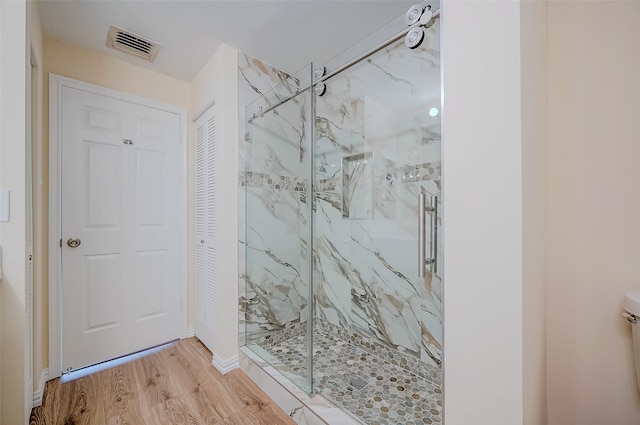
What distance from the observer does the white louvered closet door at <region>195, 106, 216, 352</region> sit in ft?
6.93

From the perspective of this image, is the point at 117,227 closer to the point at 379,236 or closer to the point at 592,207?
the point at 379,236

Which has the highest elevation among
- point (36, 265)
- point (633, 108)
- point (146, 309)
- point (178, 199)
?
point (633, 108)

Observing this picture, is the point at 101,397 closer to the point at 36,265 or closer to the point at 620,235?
the point at 36,265

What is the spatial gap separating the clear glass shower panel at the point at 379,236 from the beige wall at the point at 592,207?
0.51 metres

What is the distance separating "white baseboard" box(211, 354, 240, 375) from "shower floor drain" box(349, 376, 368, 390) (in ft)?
2.86

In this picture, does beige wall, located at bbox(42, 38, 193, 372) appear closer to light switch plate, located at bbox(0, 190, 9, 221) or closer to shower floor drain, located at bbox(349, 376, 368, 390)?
light switch plate, located at bbox(0, 190, 9, 221)

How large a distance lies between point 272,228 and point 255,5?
1508mm

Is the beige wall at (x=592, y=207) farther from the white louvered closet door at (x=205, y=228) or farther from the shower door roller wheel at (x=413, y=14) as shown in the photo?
the white louvered closet door at (x=205, y=228)

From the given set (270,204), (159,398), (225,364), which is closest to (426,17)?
(270,204)

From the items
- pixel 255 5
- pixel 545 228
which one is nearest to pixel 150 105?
pixel 255 5

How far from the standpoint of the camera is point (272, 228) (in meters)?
2.20

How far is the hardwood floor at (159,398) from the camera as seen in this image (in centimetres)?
145

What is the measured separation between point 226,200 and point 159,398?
1310 mm

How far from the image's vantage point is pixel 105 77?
2.05 meters
